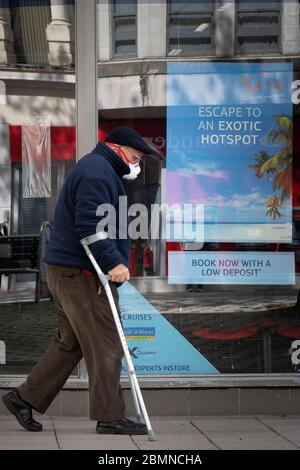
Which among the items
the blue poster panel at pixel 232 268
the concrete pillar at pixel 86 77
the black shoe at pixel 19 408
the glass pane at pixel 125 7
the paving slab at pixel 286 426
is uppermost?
the glass pane at pixel 125 7

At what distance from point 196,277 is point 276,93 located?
1.47 m

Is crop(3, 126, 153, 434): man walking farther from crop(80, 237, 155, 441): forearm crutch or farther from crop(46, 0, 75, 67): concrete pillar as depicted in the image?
crop(46, 0, 75, 67): concrete pillar

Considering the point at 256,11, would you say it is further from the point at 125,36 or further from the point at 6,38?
the point at 6,38

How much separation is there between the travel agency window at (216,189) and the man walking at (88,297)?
1.14 m

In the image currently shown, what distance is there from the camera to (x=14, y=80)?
7297 mm

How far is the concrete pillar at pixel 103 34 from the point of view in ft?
23.3

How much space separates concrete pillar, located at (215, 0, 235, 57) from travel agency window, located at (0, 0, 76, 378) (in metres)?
1.14

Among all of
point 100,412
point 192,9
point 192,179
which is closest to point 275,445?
point 100,412

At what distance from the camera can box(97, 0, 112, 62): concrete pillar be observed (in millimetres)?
7102

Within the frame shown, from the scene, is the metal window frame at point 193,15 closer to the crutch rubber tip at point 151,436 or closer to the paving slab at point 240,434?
the paving slab at point 240,434

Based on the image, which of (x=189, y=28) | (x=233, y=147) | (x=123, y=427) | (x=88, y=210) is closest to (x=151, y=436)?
(x=123, y=427)

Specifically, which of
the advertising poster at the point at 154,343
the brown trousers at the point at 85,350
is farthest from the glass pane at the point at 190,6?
the brown trousers at the point at 85,350

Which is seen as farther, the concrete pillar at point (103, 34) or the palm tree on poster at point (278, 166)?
the palm tree on poster at point (278, 166)

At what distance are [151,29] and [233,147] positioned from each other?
1.05 m
